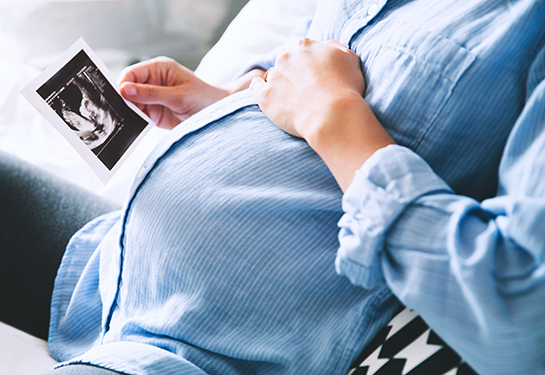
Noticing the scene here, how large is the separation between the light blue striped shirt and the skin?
29 millimetres

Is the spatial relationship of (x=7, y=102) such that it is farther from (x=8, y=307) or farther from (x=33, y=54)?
(x=8, y=307)

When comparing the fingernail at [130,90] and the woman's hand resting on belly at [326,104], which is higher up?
the fingernail at [130,90]

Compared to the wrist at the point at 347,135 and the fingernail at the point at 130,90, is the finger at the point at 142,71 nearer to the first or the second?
the fingernail at the point at 130,90

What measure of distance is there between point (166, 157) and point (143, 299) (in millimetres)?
204

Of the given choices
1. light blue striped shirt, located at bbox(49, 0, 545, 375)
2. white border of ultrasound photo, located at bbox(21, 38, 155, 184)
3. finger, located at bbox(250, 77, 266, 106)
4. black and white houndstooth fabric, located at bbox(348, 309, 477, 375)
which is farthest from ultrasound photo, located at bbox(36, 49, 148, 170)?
black and white houndstooth fabric, located at bbox(348, 309, 477, 375)

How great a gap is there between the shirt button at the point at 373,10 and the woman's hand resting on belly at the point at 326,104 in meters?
0.06

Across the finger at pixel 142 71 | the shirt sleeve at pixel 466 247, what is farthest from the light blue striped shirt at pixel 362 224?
the finger at pixel 142 71

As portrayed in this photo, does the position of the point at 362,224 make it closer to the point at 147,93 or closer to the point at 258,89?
the point at 258,89

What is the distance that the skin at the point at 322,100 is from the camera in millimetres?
457

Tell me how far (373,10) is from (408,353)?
1.42 ft

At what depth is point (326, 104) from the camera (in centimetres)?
49

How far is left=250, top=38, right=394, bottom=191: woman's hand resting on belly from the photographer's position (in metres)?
0.46

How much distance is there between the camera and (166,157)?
24.1 inches

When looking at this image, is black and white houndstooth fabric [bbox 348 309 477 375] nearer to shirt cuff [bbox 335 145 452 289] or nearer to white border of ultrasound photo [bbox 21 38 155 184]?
shirt cuff [bbox 335 145 452 289]
